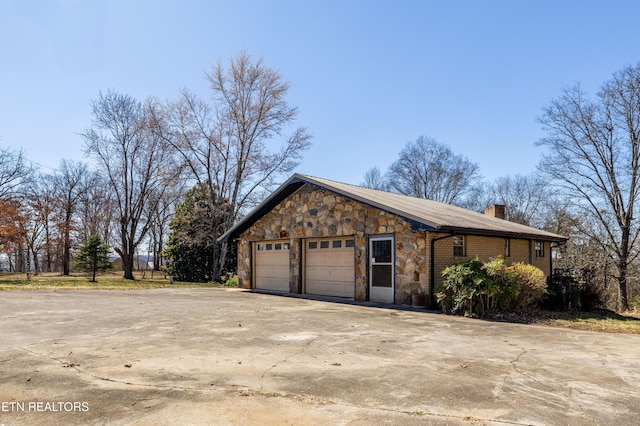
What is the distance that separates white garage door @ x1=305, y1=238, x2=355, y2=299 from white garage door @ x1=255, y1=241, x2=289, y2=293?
1.46m

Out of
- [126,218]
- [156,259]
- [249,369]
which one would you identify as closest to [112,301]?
[249,369]

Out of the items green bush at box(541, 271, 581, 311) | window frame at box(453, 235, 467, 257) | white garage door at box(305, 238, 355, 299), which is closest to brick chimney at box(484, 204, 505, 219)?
green bush at box(541, 271, 581, 311)

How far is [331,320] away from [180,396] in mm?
6169

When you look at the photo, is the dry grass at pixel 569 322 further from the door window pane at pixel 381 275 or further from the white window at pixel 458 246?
the door window pane at pixel 381 275

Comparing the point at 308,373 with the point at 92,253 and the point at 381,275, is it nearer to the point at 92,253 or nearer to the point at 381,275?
the point at 381,275

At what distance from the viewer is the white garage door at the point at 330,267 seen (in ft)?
51.9

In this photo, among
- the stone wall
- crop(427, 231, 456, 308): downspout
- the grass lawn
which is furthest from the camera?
the grass lawn

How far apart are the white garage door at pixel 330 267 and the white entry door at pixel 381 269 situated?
1035 mm

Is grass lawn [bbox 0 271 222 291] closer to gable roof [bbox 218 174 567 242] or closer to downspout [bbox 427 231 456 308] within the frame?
gable roof [bbox 218 174 567 242]

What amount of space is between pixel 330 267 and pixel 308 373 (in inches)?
438

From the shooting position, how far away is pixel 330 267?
16.6 m

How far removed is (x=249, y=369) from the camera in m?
5.65

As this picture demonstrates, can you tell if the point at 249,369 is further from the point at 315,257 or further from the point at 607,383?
the point at 315,257

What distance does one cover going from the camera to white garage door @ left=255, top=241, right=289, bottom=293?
18653 millimetres
